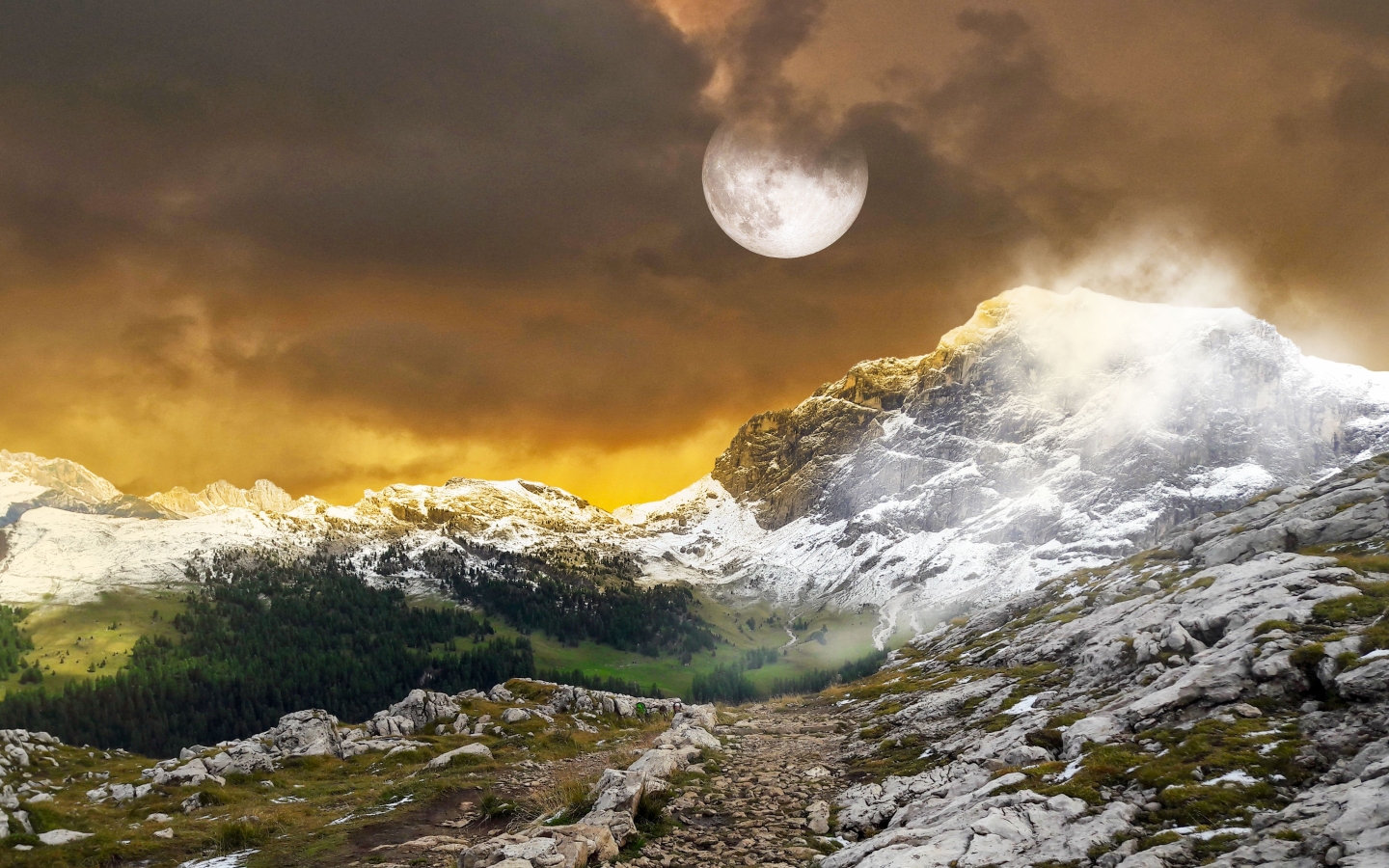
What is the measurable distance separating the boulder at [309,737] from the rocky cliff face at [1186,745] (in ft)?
170

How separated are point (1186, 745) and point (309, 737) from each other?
2898 inches

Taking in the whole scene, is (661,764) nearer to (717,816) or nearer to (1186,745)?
(717,816)

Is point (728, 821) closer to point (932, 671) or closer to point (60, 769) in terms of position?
point (932, 671)

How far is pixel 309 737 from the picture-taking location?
210 ft

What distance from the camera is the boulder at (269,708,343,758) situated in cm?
6038

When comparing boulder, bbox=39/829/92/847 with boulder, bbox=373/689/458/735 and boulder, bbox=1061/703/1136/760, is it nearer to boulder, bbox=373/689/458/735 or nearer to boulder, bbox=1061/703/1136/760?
boulder, bbox=373/689/458/735

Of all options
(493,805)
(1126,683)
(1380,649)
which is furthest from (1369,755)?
(493,805)

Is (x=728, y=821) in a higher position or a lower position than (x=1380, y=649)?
lower

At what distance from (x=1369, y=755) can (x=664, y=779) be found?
23.3m

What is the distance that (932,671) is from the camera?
76125 mm

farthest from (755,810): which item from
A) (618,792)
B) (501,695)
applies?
(501,695)

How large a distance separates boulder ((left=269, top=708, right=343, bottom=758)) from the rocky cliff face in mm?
51723

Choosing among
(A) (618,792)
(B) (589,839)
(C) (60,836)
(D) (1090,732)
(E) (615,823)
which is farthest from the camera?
(C) (60,836)

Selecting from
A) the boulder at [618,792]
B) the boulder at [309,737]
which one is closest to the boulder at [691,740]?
the boulder at [618,792]
